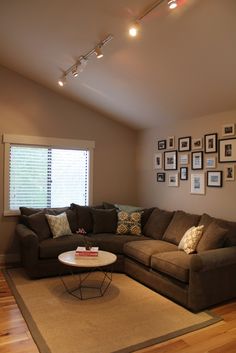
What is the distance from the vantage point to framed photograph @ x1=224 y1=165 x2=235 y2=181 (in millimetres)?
3908

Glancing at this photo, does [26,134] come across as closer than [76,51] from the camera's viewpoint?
No

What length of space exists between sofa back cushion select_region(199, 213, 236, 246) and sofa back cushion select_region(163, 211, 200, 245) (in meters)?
0.17

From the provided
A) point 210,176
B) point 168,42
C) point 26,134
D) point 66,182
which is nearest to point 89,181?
point 66,182

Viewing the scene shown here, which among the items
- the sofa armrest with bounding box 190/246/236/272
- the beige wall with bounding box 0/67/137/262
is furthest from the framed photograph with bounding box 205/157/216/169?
the beige wall with bounding box 0/67/137/262

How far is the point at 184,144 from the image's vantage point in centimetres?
470

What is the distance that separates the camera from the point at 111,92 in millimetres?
4594

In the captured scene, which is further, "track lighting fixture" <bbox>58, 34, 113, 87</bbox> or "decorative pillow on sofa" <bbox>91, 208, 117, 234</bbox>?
"decorative pillow on sofa" <bbox>91, 208, 117, 234</bbox>

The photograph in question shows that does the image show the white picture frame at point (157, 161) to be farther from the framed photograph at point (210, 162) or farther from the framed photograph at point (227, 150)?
the framed photograph at point (227, 150)

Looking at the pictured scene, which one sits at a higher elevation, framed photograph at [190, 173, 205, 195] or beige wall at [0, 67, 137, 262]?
beige wall at [0, 67, 137, 262]

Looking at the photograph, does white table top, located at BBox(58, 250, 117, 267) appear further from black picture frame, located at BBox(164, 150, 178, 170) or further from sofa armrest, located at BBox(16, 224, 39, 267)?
black picture frame, located at BBox(164, 150, 178, 170)

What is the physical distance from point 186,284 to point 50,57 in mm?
3265

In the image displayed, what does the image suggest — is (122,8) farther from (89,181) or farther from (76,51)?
(89,181)

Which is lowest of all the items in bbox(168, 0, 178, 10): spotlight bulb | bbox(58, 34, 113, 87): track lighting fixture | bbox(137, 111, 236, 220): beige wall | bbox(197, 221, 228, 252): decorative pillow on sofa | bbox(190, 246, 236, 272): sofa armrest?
bbox(190, 246, 236, 272): sofa armrest

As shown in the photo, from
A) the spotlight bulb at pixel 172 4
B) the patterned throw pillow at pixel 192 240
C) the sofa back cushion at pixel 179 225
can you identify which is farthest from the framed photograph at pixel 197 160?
the spotlight bulb at pixel 172 4
